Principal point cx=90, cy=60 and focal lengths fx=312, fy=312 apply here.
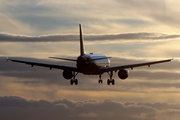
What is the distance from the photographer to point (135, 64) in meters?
71.7

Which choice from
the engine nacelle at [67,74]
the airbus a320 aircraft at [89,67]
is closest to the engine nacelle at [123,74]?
the airbus a320 aircraft at [89,67]

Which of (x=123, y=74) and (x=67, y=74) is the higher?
(x=67, y=74)

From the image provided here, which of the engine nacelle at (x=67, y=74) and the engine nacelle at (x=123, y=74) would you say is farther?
the engine nacelle at (x=67, y=74)

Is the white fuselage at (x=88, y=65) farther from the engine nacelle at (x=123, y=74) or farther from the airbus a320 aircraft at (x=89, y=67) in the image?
the engine nacelle at (x=123, y=74)

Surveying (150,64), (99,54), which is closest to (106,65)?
(99,54)

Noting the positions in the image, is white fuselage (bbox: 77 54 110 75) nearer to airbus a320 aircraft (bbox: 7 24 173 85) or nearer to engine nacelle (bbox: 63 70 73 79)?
airbus a320 aircraft (bbox: 7 24 173 85)

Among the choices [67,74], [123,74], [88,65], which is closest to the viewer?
[88,65]

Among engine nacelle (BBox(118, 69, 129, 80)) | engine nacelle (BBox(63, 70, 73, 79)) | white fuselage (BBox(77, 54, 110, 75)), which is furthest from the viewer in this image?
engine nacelle (BBox(63, 70, 73, 79))

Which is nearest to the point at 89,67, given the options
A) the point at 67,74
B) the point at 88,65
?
the point at 88,65

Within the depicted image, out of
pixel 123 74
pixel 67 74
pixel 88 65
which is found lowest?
pixel 123 74

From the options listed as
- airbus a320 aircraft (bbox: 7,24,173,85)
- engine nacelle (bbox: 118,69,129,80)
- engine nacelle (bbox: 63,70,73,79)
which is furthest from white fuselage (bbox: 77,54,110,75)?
engine nacelle (bbox: 63,70,73,79)

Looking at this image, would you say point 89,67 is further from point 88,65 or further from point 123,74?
point 123,74

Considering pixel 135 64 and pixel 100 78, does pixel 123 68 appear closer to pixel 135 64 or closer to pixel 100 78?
pixel 135 64

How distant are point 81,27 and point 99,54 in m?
10.6
